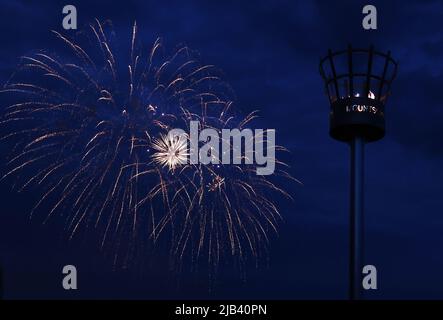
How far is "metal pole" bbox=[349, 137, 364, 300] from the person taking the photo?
3934 centimetres

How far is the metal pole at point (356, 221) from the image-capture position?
39.3 meters

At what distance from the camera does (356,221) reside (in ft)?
133

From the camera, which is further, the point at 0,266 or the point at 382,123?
the point at 0,266
